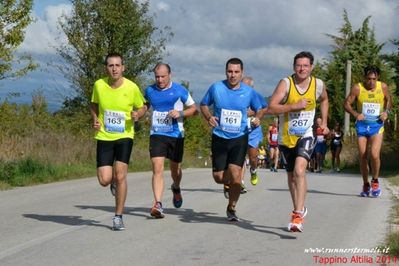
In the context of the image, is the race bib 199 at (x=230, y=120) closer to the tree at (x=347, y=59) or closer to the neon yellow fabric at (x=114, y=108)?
the neon yellow fabric at (x=114, y=108)

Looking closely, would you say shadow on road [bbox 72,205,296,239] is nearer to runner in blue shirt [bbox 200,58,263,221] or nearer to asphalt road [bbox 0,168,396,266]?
asphalt road [bbox 0,168,396,266]

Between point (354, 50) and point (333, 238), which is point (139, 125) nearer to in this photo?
point (354, 50)

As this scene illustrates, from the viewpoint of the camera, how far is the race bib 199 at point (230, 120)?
898cm

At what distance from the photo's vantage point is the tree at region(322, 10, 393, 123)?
4094 cm

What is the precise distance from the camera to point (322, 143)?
25203mm

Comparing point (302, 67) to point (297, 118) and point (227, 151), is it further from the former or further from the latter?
point (227, 151)

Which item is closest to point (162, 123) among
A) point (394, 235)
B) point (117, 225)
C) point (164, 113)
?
point (164, 113)

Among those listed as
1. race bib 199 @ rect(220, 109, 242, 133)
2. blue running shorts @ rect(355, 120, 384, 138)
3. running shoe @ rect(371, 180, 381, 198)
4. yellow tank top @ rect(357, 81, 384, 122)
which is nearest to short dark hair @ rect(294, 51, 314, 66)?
race bib 199 @ rect(220, 109, 242, 133)

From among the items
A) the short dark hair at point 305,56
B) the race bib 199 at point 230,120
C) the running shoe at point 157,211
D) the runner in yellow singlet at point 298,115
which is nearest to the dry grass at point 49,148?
the running shoe at point 157,211

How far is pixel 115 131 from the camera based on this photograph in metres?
8.71

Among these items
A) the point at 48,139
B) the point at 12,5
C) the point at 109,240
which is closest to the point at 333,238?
the point at 109,240

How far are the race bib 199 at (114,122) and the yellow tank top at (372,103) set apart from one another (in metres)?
5.21

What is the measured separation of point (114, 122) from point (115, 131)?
0.11 metres

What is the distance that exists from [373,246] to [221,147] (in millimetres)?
2466
